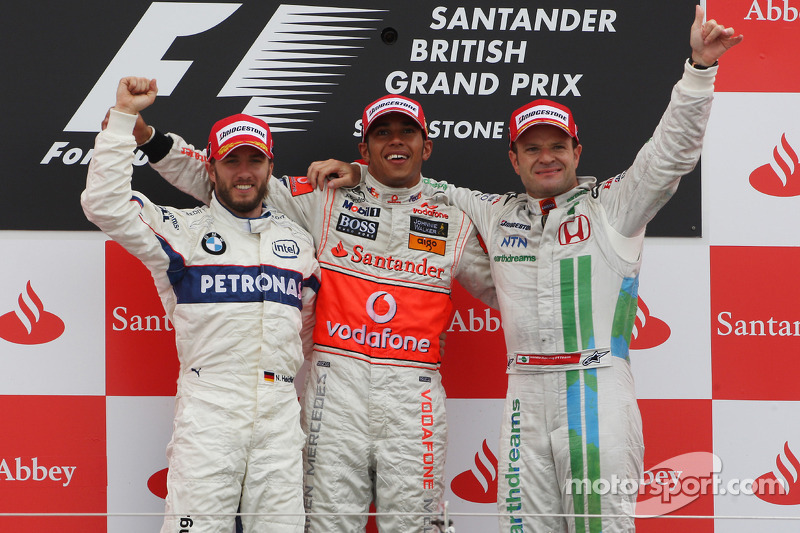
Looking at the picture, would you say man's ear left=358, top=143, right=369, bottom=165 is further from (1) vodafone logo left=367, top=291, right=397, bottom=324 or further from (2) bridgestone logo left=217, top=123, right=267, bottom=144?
(1) vodafone logo left=367, top=291, right=397, bottom=324

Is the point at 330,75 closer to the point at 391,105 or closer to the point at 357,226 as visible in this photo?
the point at 391,105

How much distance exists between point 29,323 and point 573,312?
1.98 metres

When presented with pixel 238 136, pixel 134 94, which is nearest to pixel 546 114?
pixel 238 136

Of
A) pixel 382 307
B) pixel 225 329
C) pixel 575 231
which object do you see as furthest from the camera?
pixel 382 307

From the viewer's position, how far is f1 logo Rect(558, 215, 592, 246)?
2.62 metres

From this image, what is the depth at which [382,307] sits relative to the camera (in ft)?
8.97

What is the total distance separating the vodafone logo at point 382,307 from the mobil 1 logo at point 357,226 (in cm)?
21

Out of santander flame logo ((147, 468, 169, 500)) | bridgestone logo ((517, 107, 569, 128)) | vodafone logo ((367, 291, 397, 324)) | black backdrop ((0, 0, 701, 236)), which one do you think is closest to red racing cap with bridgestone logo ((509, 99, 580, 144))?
bridgestone logo ((517, 107, 569, 128))

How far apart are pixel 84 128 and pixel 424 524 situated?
1872 millimetres

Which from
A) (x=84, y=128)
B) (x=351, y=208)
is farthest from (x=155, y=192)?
(x=351, y=208)

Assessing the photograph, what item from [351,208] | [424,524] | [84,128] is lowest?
[424,524]

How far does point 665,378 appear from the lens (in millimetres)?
3191

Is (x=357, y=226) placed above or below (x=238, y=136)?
below

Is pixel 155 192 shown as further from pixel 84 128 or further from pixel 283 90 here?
pixel 283 90
